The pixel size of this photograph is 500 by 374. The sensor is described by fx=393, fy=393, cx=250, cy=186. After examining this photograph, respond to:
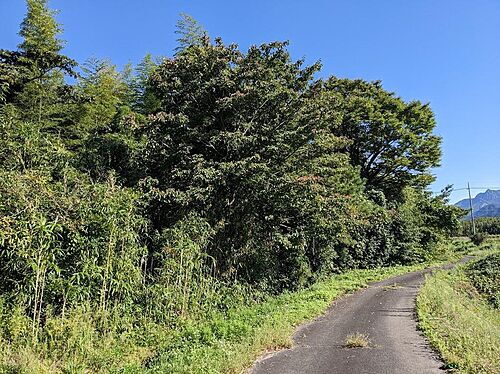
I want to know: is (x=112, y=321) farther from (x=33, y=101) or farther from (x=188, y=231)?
(x=33, y=101)

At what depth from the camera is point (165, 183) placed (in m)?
9.71

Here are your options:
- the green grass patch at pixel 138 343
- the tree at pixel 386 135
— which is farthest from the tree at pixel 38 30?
the tree at pixel 386 135

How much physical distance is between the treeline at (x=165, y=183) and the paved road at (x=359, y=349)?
2375mm

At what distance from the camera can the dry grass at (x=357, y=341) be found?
586 cm

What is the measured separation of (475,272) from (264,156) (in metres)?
12.0

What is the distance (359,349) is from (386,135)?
1839cm

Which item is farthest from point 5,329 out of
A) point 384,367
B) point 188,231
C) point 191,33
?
point 191,33

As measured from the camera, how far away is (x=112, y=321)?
6.19 metres

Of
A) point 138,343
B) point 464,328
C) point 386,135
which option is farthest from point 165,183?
point 386,135

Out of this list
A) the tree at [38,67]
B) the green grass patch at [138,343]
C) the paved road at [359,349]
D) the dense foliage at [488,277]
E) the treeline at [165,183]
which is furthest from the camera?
the dense foliage at [488,277]

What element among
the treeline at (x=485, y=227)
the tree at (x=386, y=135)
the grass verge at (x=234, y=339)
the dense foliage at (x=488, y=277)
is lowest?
the dense foliage at (x=488, y=277)

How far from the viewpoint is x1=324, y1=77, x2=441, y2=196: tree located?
2189 centimetres

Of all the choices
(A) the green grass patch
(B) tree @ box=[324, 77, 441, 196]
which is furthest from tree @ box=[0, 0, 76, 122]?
(B) tree @ box=[324, 77, 441, 196]

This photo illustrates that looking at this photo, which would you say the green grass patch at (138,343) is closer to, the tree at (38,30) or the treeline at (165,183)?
the treeline at (165,183)
